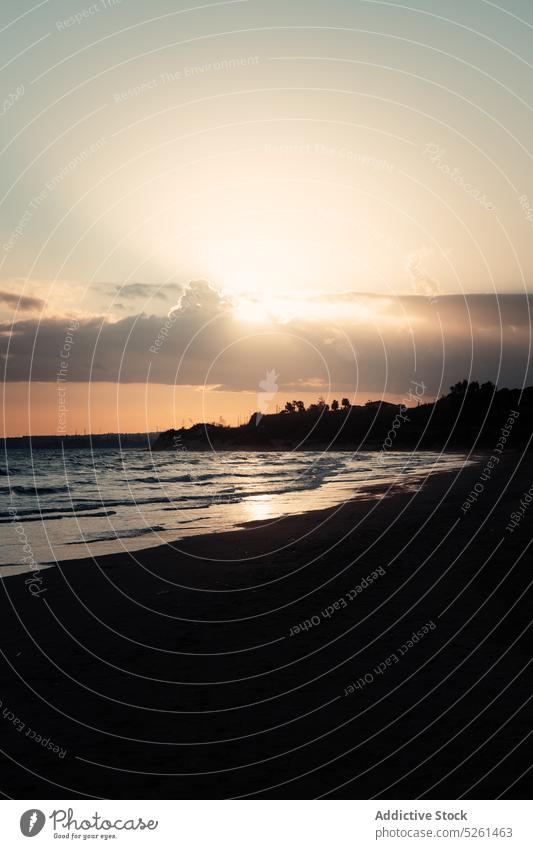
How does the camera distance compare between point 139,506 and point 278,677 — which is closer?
point 278,677

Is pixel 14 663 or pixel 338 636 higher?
pixel 338 636

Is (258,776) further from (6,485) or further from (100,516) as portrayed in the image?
(6,485)

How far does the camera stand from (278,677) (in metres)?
11.1

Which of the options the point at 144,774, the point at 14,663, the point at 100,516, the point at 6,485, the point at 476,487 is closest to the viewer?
the point at 144,774

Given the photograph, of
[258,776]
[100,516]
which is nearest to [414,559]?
[258,776]

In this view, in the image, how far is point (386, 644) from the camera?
12539 millimetres

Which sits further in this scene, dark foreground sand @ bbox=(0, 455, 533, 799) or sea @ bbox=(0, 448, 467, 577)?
sea @ bbox=(0, 448, 467, 577)

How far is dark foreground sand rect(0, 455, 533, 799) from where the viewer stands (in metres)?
8.09

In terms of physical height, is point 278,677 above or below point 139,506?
above

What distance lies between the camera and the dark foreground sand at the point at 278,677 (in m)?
8.09

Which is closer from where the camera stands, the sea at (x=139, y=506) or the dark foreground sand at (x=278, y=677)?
the dark foreground sand at (x=278, y=677)
